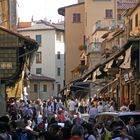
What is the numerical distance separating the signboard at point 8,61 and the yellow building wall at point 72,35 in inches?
2508

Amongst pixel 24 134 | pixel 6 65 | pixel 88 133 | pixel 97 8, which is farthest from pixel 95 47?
pixel 88 133

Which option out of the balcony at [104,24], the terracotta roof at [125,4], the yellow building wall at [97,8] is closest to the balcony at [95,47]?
the balcony at [104,24]

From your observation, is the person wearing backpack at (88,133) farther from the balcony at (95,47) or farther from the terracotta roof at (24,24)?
the terracotta roof at (24,24)

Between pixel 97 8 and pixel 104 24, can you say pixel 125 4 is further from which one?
pixel 104 24

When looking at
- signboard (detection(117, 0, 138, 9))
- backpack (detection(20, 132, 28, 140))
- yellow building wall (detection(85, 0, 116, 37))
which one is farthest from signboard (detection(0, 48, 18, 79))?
yellow building wall (detection(85, 0, 116, 37))

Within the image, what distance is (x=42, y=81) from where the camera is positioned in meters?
102

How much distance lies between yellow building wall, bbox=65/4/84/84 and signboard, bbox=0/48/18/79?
6371 cm

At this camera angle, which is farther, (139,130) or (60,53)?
(60,53)

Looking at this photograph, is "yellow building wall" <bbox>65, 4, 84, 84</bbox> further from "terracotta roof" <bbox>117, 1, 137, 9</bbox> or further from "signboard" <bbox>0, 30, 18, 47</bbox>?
"signboard" <bbox>0, 30, 18, 47</bbox>

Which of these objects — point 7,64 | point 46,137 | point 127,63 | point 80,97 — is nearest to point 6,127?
point 46,137

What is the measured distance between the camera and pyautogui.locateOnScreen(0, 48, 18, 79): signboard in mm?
25547

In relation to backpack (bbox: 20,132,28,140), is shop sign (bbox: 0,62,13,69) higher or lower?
higher

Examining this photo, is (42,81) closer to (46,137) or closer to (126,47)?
(126,47)

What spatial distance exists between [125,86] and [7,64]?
902 inches
